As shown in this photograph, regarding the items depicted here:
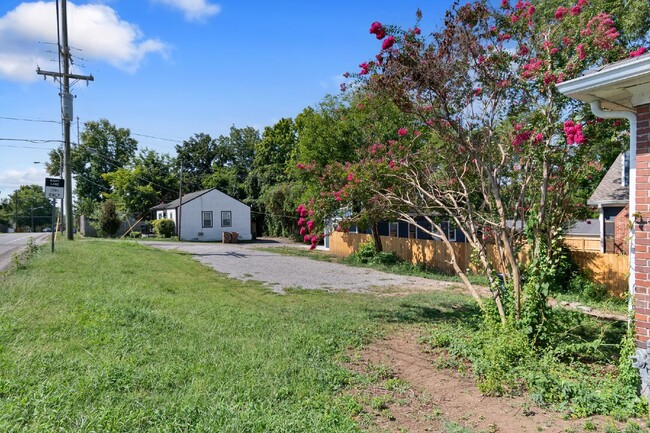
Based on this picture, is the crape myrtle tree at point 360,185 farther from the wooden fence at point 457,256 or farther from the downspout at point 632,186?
the downspout at point 632,186

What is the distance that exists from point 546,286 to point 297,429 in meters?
3.33

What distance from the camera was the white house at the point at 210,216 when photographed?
1374 inches

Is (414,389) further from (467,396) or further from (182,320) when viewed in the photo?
(182,320)

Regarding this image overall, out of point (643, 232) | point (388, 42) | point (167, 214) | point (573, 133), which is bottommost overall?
point (643, 232)

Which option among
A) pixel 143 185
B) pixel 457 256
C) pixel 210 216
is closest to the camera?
pixel 457 256

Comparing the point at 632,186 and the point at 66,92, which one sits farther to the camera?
the point at 66,92

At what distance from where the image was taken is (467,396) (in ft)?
13.5

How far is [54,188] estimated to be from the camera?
13.1 metres

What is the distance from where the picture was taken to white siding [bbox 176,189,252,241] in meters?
34.9

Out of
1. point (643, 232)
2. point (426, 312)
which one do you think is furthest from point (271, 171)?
point (643, 232)

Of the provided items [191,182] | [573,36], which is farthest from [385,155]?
[191,182]

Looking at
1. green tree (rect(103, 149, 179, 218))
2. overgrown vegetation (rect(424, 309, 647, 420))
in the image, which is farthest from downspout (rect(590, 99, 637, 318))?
green tree (rect(103, 149, 179, 218))

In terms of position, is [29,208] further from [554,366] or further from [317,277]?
[554,366]

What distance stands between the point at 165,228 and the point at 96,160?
81.2ft
